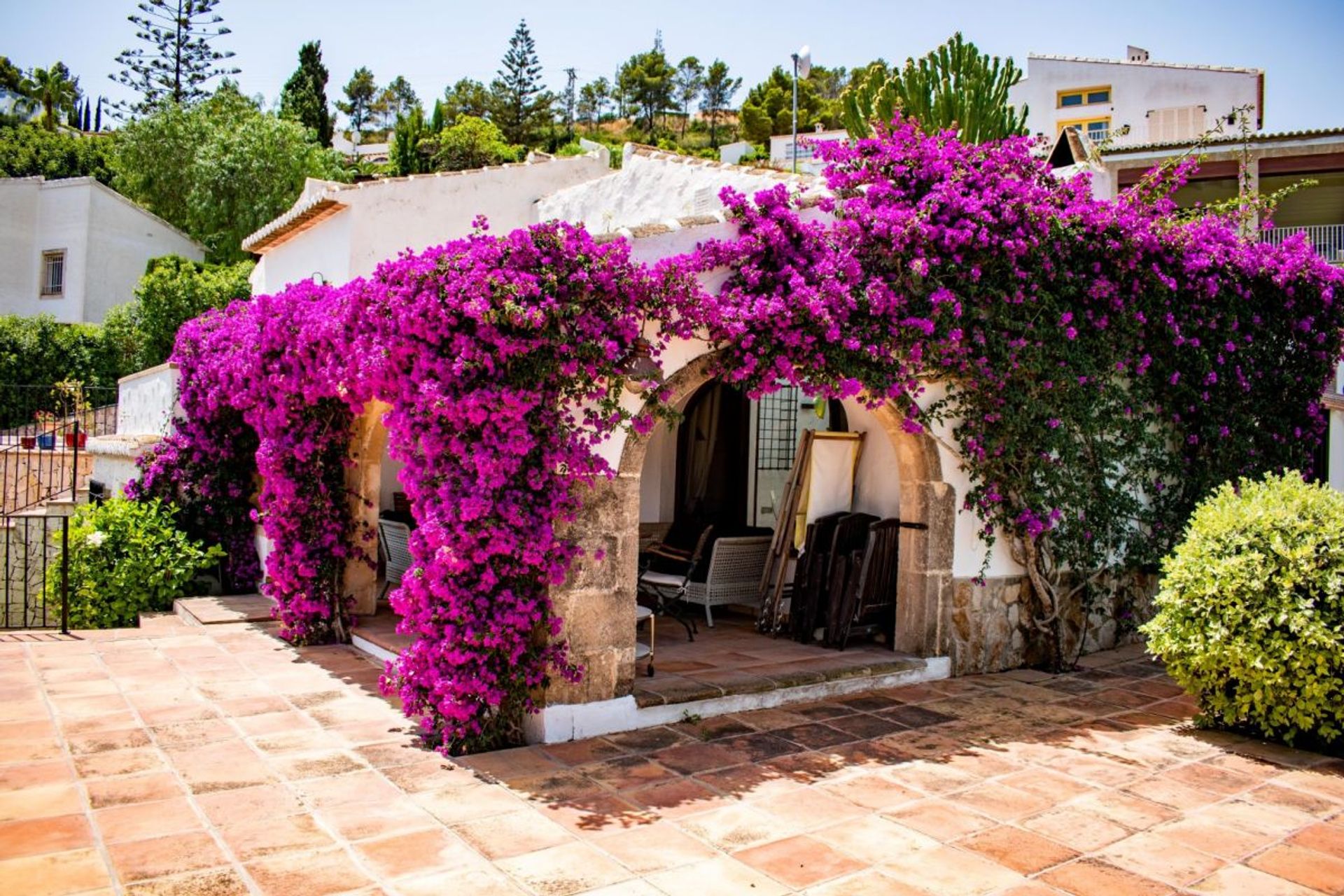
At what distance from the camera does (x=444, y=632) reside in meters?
5.40

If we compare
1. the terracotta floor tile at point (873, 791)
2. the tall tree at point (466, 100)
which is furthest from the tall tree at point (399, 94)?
the terracotta floor tile at point (873, 791)

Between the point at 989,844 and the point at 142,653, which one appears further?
the point at 142,653

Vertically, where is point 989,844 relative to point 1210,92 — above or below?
below

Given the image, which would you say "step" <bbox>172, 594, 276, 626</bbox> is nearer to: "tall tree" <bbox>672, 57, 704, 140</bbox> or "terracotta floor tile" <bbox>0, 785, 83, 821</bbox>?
"terracotta floor tile" <bbox>0, 785, 83, 821</bbox>

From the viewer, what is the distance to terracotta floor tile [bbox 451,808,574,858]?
4230 millimetres

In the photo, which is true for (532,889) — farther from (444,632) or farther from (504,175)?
(504,175)

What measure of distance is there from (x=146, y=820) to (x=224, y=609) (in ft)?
17.2

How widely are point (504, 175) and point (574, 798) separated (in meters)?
10.7

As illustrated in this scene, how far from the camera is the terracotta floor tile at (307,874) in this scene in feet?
12.5

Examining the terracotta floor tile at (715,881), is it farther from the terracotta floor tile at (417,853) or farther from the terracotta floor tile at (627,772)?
the terracotta floor tile at (627,772)

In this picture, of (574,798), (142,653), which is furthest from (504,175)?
(574,798)

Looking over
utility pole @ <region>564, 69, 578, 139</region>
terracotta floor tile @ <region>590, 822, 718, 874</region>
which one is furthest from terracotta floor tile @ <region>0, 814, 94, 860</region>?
utility pole @ <region>564, 69, 578, 139</region>

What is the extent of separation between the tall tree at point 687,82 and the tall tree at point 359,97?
23.6 m

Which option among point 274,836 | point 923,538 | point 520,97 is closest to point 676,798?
point 274,836
